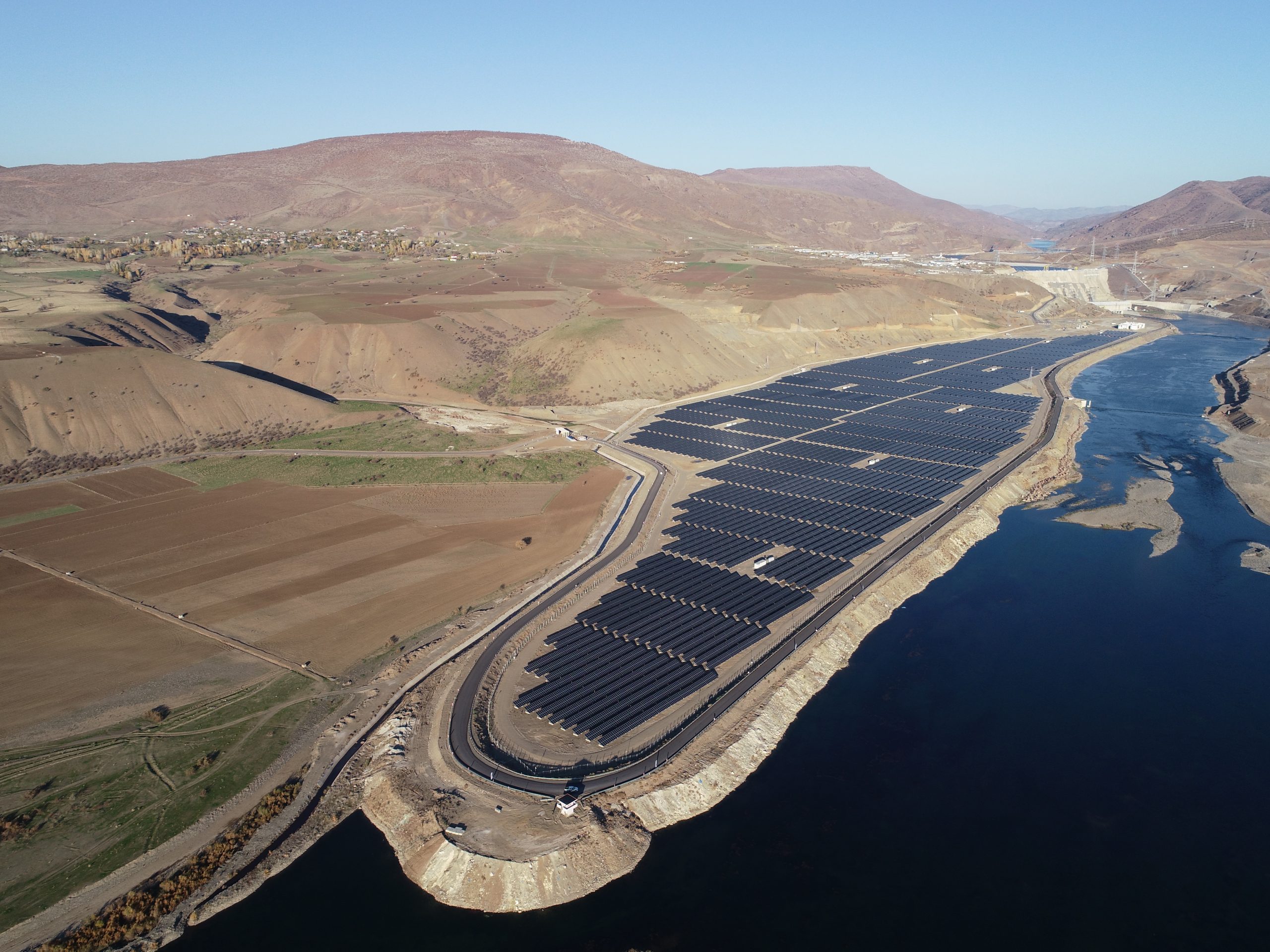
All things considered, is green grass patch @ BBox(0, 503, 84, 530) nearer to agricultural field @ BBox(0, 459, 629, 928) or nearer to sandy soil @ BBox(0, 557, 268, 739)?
agricultural field @ BBox(0, 459, 629, 928)

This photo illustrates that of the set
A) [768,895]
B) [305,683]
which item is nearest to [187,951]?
[305,683]

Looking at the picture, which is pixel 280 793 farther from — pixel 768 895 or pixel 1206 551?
pixel 1206 551

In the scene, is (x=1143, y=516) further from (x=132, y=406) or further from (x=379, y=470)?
(x=132, y=406)

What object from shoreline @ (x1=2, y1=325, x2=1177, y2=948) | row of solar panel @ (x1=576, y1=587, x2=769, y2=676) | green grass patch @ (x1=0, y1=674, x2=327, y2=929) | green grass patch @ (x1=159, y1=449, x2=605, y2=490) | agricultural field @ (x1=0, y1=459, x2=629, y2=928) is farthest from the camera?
green grass patch @ (x1=159, y1=449, x2=605, y2=490)

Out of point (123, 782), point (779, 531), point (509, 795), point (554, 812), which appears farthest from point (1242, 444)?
point (123, 782)

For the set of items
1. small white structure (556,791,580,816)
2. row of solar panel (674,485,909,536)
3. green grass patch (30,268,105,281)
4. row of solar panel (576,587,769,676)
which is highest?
green grass patch (30,268,105,281)

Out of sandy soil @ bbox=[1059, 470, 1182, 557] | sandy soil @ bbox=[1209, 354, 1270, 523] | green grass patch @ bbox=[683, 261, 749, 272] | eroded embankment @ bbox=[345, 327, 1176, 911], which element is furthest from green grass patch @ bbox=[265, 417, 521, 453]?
green grass patch @ bbox=[683, 261, 749, 272]
